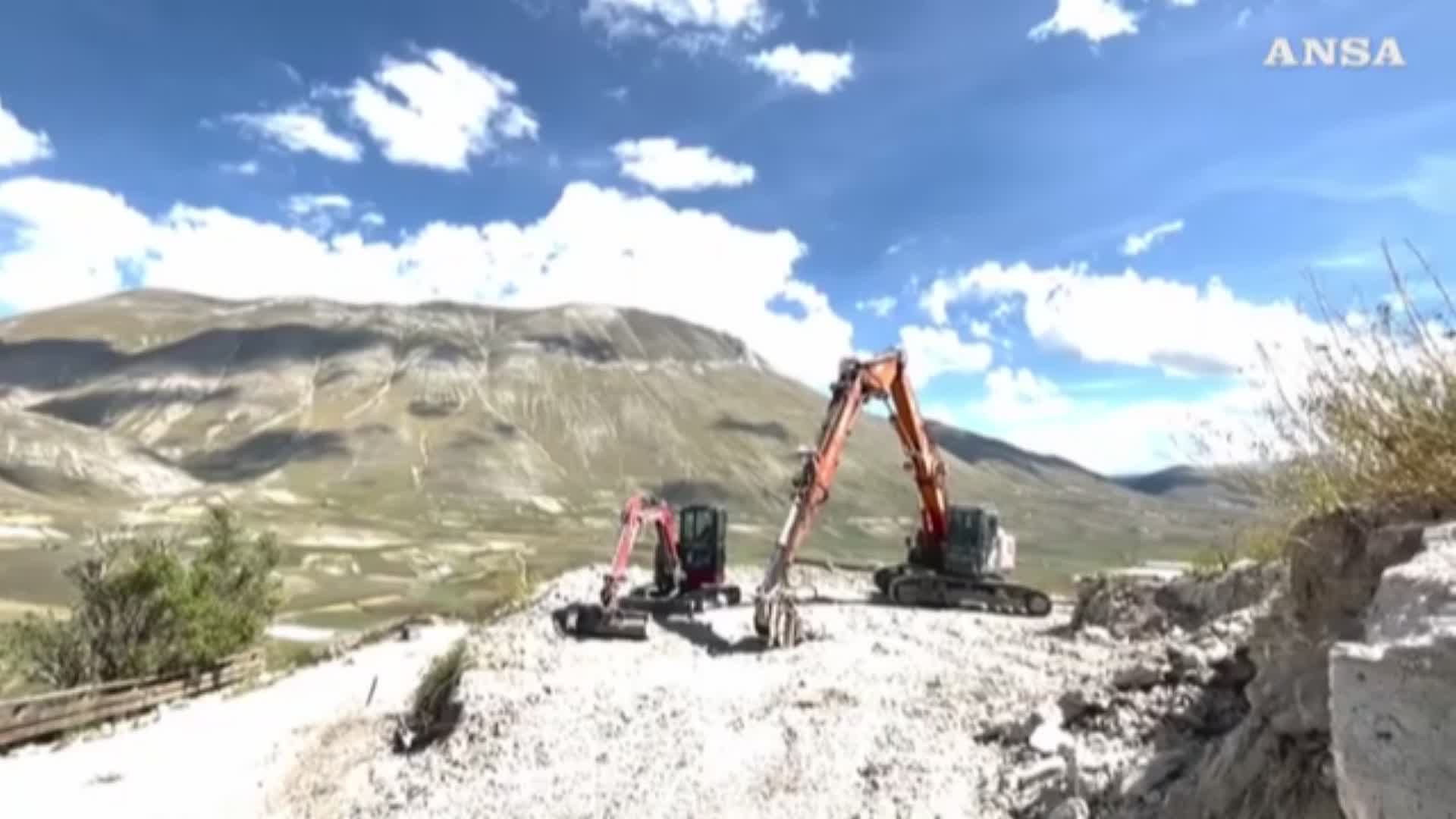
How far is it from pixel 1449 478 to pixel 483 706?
16.2 metres

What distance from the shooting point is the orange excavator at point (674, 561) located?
90.1 ft

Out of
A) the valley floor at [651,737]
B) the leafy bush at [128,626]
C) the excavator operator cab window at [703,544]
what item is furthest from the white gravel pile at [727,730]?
the leafy bush at [128,626]

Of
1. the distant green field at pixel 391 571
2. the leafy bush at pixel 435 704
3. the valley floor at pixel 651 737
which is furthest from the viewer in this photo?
the distant green field at pixel 391 571

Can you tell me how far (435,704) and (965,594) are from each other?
13.8 meters

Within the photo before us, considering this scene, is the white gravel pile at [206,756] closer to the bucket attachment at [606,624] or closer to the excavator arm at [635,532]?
the bucket attachment at [606,624]

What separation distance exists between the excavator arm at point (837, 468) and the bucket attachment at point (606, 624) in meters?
2.62

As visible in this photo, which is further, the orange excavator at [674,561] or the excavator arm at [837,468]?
the orange excavator at [674,561]

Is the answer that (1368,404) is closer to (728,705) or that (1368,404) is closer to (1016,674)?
(1016,674)

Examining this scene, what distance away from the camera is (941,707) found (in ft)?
50.1

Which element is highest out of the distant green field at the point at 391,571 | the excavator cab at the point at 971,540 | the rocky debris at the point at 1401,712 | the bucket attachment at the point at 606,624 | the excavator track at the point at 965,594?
the excavator cab at the point at 971,540

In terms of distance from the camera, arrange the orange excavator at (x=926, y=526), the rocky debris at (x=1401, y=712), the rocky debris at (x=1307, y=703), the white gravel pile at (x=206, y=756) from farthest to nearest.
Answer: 1. the orange excavator at (x=926, y=526)
2. the white gravel pile at (x=206, y=756)
3. the rocky debris at (x=1307, y=703)
4. the rocky debris at (x=1401, y=712)

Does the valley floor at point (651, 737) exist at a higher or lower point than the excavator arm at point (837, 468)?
lower

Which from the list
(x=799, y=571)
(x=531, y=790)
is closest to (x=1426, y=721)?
(x=531, y=790)

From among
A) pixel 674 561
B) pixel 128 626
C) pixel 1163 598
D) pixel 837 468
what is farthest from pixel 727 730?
pixel 128 626
